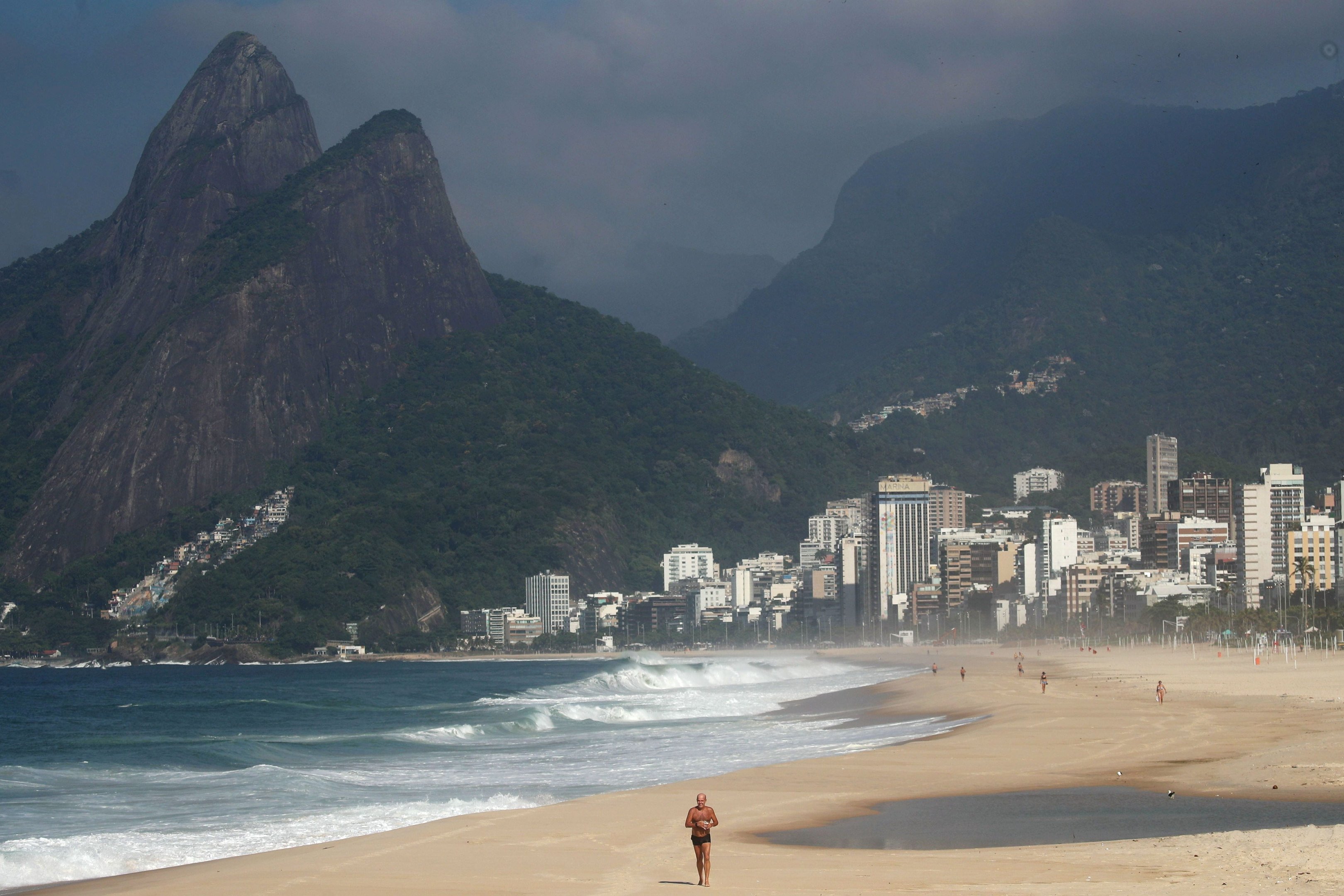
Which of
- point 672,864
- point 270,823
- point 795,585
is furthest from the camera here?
point 795,585

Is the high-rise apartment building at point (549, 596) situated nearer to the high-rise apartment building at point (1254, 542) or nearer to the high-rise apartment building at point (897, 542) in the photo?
the high-rise apartment building at point (897, 542)

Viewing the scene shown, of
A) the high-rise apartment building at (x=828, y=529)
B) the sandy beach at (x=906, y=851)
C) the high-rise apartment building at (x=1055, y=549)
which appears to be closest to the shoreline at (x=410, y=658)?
the high-rise apartment building at (x=1055, y=549)

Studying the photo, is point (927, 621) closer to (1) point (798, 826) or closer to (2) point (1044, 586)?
(2) point (1044, 586)

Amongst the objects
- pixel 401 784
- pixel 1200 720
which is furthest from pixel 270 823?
pixel 1200 720

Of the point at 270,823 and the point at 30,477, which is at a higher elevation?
the point at 30,477

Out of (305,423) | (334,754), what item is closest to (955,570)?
(305,423)

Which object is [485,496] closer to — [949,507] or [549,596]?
[549,596]
